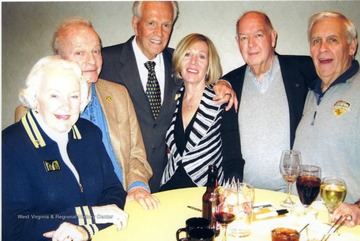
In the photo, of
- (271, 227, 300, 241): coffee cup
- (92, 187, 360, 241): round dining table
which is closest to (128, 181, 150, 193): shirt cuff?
(92, 187, 360, 241): round dining table

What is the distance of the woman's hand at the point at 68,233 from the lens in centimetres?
130

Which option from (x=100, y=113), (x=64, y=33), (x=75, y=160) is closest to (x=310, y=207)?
(x=75, y=160)

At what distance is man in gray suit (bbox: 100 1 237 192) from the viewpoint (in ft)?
8.10

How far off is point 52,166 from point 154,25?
1.44 metres

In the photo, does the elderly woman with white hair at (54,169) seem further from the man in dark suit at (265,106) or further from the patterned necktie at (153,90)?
the man in dark suit at (265,106)

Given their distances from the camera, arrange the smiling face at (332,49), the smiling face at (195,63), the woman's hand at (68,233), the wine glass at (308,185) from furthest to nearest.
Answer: the smiling face at (195,63), the smiling face at (332,49), the wine glass at (308,185), the woman's hand at (68,233)

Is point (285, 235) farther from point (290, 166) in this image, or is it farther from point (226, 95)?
point (226, 95)

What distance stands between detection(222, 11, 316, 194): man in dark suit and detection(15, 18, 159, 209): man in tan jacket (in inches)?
25.9

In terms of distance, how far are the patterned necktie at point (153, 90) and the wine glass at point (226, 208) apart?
1.29 m

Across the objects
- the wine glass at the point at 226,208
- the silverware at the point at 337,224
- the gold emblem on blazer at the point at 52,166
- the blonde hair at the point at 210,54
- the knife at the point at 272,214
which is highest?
the blonde hair at the point at 210,54

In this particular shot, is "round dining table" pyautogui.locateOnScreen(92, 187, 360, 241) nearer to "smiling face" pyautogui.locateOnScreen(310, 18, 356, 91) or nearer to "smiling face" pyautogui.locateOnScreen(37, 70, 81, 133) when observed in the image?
"smiling face" pyautogui.locateOnScreen(37, 70, 81, 133)

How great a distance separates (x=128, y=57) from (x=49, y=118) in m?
1.18

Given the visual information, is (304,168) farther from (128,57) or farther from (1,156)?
(128,57)

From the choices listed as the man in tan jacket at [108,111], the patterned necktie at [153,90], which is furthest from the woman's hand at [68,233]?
the patterned necktie at [153,90]
